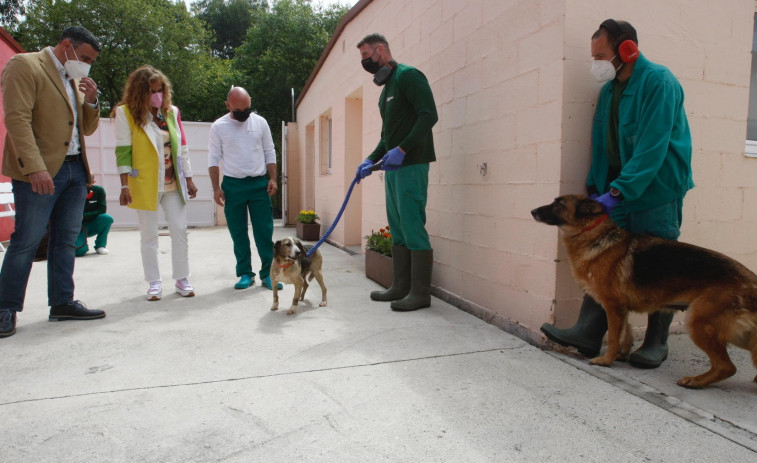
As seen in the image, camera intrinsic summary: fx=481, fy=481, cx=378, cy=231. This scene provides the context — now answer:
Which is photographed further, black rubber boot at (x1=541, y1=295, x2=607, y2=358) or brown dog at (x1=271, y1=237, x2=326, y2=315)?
brown dog at (x1=271, y1=237, x2=326, y2=315)

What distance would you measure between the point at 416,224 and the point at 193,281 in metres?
2.68

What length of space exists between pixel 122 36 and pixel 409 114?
18253mm

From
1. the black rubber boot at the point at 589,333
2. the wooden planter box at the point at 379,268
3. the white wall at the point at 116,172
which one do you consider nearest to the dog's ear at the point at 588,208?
the black rubber boot at the point at 589,333

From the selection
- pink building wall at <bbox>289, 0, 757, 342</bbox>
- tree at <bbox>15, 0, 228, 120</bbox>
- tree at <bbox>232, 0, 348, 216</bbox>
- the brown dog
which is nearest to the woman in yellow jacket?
the brown dog

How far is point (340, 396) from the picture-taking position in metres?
2.30

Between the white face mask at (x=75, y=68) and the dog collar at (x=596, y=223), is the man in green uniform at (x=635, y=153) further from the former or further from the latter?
the white face mask at (x=75, y=68)

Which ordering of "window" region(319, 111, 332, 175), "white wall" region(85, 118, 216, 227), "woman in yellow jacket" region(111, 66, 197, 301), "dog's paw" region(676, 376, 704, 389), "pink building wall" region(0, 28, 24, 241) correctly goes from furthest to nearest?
"white wall" region(85, 118, 216, 227), "window" region(319, 111, 332, 175), "pink building wall" region(0, 28, 24, 241), "woman in yellow jacket" region(111, 66, 197, 301), "dog's paw" region(676, 376, 704, 389)

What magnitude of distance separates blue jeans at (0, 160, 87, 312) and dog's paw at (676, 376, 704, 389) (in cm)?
400

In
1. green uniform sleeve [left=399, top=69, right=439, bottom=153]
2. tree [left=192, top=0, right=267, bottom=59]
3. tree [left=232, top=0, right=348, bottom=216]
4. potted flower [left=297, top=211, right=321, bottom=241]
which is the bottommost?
potted flower [left=297, top=211, right=321, bottom=241]

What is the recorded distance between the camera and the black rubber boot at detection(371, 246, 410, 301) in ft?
13.8

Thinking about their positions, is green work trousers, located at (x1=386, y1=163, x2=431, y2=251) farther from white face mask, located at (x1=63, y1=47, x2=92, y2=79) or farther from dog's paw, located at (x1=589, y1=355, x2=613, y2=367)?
white face mask, located at (x1=63, y1=47, x2=92, y2=79)

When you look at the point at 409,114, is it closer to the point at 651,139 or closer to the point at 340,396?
the point at 651,139

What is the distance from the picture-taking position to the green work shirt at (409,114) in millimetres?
3674

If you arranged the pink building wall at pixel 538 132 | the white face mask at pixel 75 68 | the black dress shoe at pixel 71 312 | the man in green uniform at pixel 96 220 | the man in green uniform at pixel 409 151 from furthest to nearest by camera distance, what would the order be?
the man in green uniform at pixel 96 220, the man in green uniform at pixel 409 151, the black dress shoe at pixel 71 312, the white face mask at pixel 75 68, the pink building wall at pixel 538 132
